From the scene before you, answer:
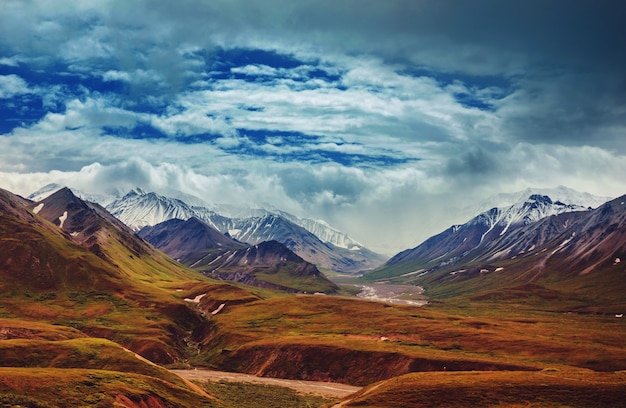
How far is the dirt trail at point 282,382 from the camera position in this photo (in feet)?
447

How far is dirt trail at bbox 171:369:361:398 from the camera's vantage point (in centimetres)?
13624

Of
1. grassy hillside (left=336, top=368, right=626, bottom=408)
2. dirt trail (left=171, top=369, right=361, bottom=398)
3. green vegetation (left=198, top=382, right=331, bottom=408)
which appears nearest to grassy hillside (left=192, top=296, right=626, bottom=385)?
dirt trail (left=171, top=369, right=361, bottom=398)

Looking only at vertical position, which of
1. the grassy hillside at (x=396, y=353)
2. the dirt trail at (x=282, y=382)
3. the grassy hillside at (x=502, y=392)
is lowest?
the dirt trail at (x=282, y=382)

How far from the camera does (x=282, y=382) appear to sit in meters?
150

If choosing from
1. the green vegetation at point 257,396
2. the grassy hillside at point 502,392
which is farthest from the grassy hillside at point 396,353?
the grassy hillside at point 502,392

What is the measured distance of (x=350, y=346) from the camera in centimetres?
16638

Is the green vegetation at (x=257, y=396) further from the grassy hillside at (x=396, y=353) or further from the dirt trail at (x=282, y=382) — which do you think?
the grassy hillside at (x=396, y=353)

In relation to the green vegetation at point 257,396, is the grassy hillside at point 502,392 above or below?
above

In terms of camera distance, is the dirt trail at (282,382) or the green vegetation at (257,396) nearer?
the green vegetation at (257,396)

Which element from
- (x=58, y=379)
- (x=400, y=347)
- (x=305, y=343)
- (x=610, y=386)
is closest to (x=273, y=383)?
(x=305, y=343)

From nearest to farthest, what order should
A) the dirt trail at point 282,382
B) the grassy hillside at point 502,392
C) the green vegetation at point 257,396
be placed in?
the grassy hillside at point 502,392 → the green vegetation at point 257,396 → the dirt trail at point 282,382

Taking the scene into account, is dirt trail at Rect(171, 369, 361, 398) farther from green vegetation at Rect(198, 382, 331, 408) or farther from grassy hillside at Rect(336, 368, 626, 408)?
grassy hillside at Rect(336, 368, 626, 408)

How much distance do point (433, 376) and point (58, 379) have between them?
61.5 meters

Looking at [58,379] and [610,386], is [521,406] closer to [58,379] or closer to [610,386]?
[610,386]
